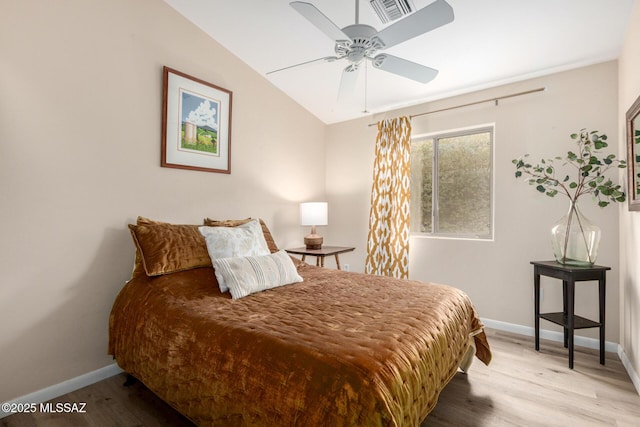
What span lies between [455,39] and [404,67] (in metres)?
0.76

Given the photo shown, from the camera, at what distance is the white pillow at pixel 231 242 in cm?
225

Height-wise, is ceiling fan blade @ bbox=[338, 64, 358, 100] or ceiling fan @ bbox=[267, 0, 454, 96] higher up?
ceiling fan @ bbox=[267, 0, 454, 96]

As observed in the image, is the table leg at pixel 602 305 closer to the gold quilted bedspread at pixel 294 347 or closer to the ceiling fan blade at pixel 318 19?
the gold quilted bedspread at pixel 294 347

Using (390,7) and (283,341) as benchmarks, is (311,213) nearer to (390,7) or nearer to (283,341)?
(390,7)

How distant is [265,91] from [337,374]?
3121 millimetres

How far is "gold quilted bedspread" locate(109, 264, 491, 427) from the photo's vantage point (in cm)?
108

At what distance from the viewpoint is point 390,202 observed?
3693 mm

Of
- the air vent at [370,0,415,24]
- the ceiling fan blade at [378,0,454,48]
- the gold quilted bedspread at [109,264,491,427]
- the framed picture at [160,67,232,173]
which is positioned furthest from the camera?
the framed picture at [160,67,232,173]

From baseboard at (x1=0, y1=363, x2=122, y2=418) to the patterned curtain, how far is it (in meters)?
2.66

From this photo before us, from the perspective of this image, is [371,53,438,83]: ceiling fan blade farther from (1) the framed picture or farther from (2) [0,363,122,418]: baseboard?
(2) [0,363,122,418]: baseboard

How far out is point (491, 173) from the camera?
127 inches

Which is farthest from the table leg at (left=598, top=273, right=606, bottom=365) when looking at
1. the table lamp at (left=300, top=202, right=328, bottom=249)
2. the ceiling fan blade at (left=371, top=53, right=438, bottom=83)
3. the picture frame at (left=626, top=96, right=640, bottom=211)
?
the table lamp at (left=300, top=202, right=328, bottom=249)

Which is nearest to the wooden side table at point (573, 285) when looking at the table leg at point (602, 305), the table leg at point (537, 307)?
the table leg at point (602, 305)

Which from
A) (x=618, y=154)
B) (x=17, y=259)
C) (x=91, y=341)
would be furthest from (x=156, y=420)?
(x=618, y=154)
